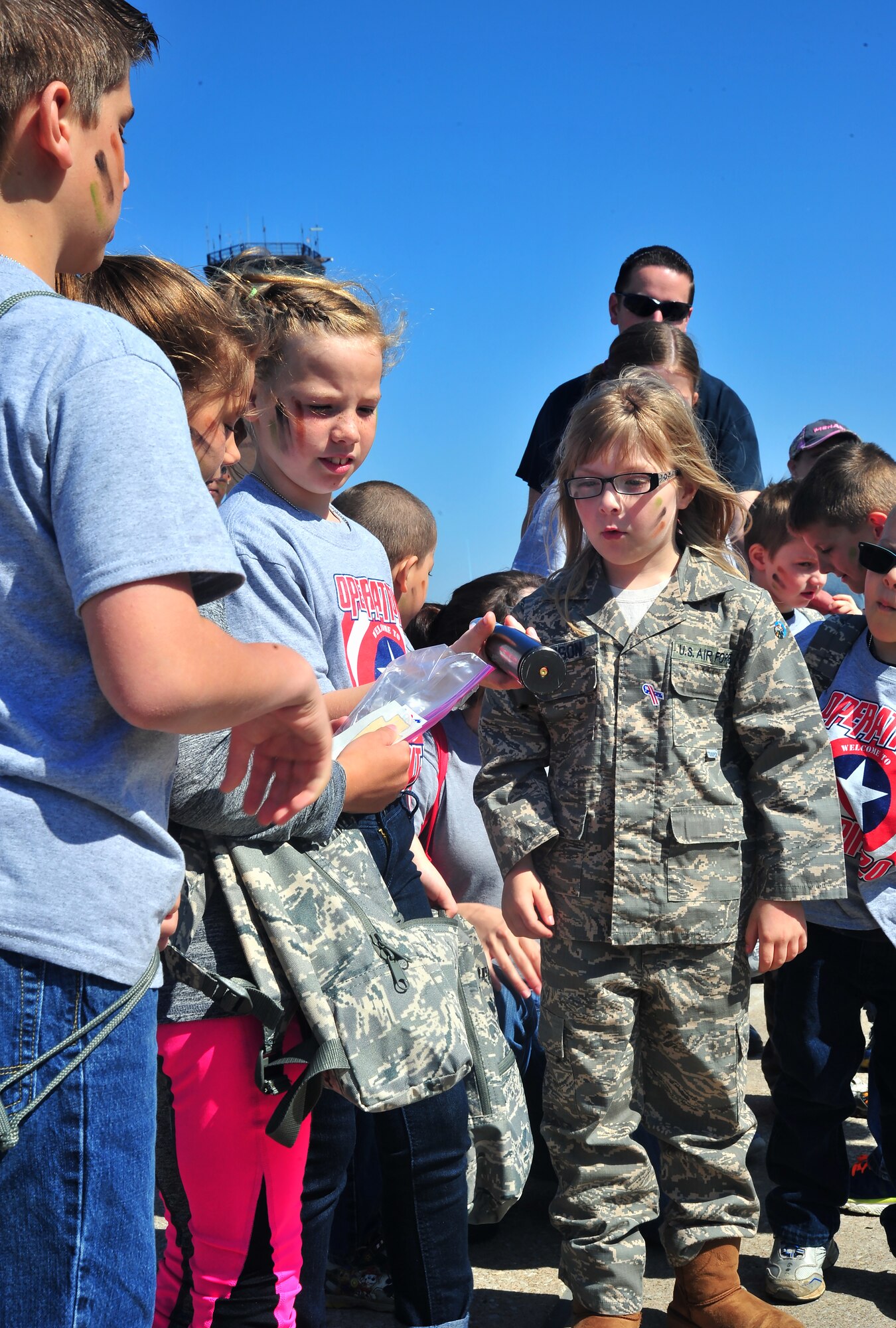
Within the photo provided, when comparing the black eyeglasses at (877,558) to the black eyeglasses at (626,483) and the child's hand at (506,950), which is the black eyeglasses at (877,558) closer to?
the black eyeglasses at (626,483)

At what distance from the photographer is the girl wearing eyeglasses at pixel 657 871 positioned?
8.54ft

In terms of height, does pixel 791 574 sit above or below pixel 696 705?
above

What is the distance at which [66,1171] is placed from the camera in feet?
4.14

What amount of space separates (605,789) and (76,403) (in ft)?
5.67

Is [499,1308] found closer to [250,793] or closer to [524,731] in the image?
[524,731]

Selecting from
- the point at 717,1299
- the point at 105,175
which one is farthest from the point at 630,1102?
the point at 105,175

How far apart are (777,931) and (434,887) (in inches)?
34.3

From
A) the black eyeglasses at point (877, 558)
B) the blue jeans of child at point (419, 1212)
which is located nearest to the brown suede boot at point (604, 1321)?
the blue jeans of child at point (419, 1212)

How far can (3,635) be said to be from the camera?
128cm

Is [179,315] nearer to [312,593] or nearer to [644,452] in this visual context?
[312,593]

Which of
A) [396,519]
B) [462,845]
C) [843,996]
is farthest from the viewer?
[396,519]

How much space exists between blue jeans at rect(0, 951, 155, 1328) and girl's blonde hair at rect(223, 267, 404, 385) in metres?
1.65

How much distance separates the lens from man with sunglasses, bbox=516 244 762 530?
464cm

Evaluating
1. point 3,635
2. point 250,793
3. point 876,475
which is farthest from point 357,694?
point 876,475
